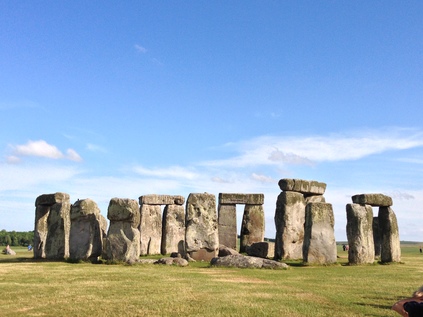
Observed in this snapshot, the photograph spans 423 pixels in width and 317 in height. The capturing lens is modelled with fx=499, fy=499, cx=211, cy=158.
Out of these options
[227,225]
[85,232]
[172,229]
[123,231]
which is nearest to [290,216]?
[227,225]

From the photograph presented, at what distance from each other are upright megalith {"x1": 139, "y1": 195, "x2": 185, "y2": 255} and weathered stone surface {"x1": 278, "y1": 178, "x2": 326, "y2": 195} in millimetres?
6352

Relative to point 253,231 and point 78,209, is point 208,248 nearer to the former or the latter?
point 78,209

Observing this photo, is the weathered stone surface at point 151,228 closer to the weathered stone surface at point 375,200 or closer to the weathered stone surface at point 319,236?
the weathered stone surface at point 319,236

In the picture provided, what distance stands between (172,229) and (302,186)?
726 centimetres

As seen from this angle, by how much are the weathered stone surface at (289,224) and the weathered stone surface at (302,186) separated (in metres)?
0.23

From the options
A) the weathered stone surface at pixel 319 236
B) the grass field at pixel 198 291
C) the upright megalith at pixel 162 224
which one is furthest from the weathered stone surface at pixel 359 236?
the upright megalith at pixel 162 224

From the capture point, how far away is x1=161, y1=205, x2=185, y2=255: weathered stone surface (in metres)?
25.3

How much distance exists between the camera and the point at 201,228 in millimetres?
19500

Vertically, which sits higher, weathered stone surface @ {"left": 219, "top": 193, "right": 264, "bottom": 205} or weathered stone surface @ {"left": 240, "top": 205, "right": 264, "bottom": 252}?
weathered stone surface @ {"left": 219, "top": 193, "right": 264, "bottom": 205}

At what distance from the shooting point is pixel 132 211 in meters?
16.8

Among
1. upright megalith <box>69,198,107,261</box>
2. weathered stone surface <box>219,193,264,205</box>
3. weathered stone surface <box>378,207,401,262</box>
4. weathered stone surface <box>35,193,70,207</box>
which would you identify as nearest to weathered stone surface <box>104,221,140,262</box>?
upright megalith <box>69,198,107,261</box>

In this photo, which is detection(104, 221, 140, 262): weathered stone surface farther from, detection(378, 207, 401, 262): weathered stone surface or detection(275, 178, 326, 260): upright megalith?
detection(378, 207, 401, 262): weathered stone surface

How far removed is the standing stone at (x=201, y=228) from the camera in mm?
19322

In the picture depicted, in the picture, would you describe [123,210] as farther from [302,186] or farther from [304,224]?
[302,186]
